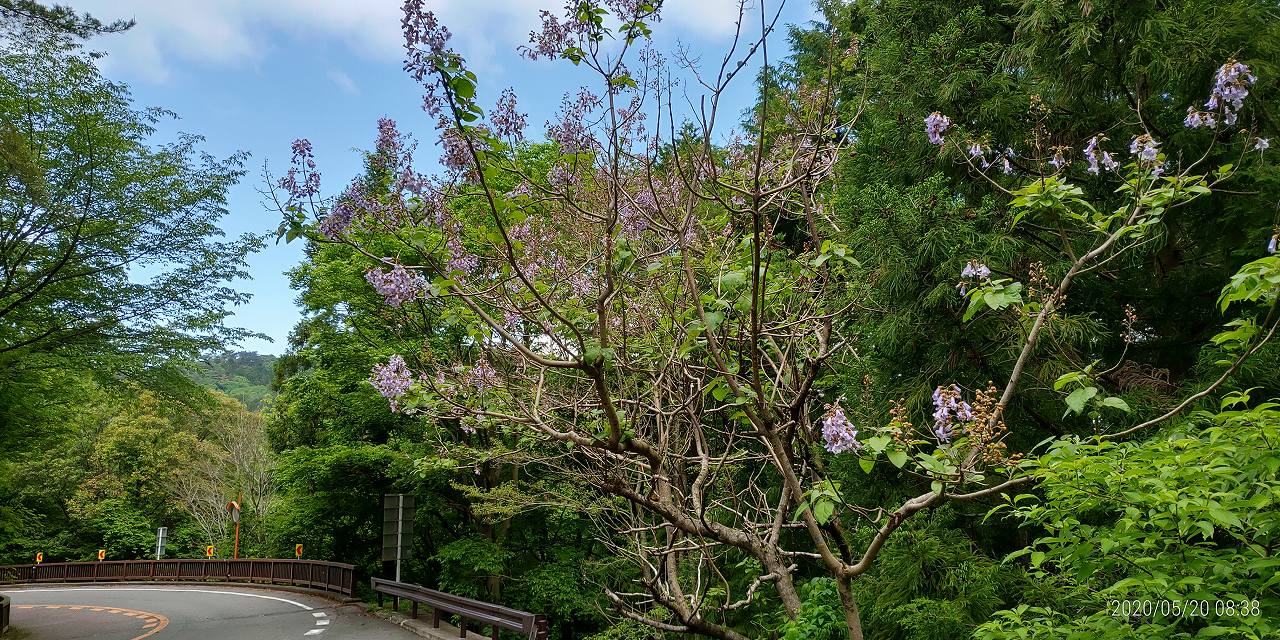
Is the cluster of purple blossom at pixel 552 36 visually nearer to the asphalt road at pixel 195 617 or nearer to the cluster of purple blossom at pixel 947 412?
the cluster of purple blossom at pixel 947 412

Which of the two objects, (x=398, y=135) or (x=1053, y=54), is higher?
(x=1053, y=54)

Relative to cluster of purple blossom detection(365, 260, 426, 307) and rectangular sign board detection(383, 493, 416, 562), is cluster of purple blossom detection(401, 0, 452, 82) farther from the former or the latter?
rectangular sign board detection(383, 493, 416, 562)

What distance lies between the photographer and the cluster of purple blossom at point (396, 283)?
8.95 feet

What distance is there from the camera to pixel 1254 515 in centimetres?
230

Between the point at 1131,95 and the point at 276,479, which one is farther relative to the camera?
the point at 276,479

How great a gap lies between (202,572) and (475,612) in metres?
16.3

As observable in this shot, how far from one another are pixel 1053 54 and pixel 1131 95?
661mm

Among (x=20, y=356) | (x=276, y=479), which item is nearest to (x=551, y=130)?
(x=20, y=356)

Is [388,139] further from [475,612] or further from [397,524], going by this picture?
[397,524]

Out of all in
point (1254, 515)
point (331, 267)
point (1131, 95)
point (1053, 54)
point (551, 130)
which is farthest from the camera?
point (331, 267)

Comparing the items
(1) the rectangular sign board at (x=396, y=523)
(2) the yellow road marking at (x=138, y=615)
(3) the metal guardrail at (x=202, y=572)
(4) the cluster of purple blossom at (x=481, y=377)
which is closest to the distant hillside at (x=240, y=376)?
(1) the rectangular sign board at (x=396, y=523)

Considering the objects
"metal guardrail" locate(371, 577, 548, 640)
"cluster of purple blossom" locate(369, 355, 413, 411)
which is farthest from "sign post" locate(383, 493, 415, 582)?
"cluster of purple blossom" locate(369, 355, 413, 411)

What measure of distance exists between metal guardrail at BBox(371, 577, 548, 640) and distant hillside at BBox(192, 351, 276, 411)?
554cm

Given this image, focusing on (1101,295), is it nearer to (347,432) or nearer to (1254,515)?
(1254,515)
